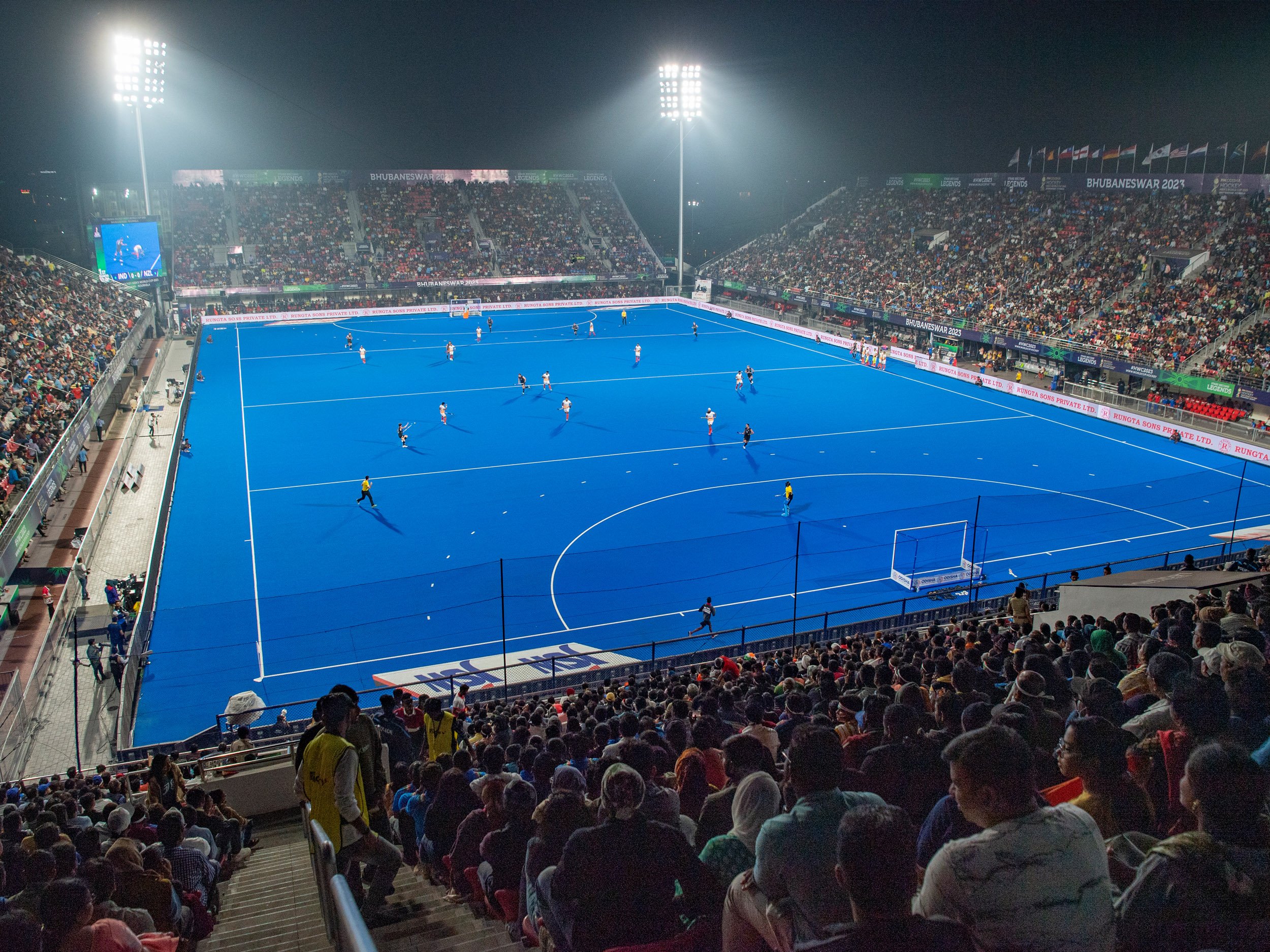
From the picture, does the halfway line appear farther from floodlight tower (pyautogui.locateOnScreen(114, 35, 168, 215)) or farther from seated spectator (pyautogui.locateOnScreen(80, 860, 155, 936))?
floodlight tower (pyautogui.locateOnScreen(114, 35, 168, 215))

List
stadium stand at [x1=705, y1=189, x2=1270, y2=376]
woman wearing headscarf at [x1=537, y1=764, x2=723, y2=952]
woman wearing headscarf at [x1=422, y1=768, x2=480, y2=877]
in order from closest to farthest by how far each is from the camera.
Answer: woman wearing headscarf at [x1=537, y1=764, x2=723, y2=952], woman wearing headscarf at [x1=422, y1=768, x2=480, y2=877], stadium stand at [x1=705, y1=189, x2=1270, y2=376]

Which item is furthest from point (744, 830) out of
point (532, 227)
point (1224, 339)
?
point (532, 227)

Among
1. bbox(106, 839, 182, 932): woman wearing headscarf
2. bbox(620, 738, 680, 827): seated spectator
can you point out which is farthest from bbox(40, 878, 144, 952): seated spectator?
bbox(620, 738, 680, 827): seated spectator

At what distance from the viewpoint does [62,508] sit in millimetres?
29328

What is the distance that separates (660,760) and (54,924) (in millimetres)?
4016

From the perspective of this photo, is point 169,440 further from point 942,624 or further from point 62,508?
point 942,624

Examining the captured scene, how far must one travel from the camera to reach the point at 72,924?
4160 millimetres

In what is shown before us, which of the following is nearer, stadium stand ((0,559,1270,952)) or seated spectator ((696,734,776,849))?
stadium stand ((0,559,1270,952))

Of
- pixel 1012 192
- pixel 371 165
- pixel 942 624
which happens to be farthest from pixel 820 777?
pixel 371 165

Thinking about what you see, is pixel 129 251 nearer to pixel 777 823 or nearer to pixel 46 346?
Result: pixel 46 346

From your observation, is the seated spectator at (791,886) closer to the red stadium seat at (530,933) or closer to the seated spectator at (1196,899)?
the seated spectator at (1196,899)

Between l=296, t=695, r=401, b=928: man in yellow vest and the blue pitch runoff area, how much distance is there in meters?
14.1

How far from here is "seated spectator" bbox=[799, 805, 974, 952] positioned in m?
2.88

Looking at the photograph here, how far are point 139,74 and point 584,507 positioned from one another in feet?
177
